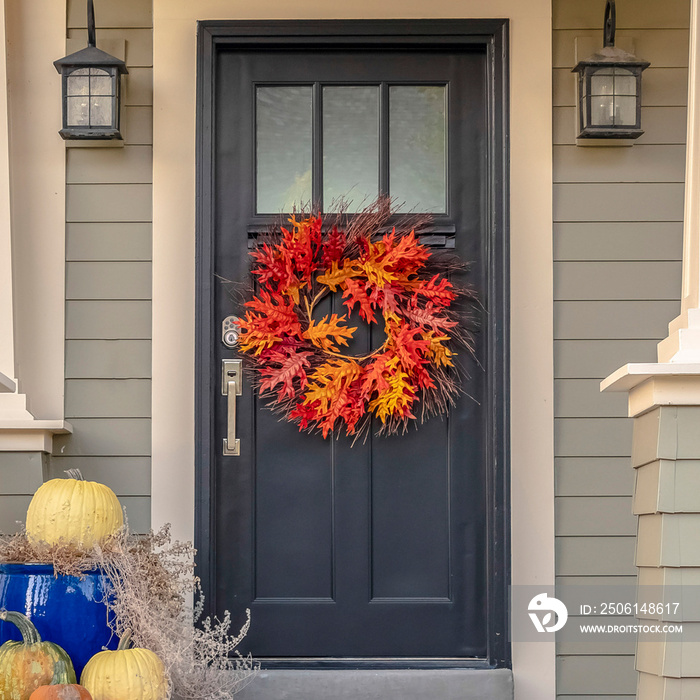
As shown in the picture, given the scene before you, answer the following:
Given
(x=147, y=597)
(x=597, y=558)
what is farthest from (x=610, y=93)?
(x=147, y=597)

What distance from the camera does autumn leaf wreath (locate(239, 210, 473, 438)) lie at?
304 centimetres

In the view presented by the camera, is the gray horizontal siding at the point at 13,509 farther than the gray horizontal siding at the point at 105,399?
No

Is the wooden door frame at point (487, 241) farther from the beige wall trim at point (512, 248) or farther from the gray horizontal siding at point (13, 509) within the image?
the gray horizontal siding at point (13, 509)

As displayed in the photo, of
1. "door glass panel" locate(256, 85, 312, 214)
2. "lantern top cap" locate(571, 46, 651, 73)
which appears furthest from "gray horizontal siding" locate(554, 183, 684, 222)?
"door glass panel" locate(256, 85, 312, 214)

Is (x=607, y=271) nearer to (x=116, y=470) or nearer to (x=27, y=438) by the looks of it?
(x=116, y=470)

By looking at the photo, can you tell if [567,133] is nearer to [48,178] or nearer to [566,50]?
[566,50]

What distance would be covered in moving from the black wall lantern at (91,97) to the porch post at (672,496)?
191 centimetres

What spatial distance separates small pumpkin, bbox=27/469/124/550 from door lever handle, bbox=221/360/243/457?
0.58 m

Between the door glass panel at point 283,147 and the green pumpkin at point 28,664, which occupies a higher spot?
the door glass panel at point 283,147

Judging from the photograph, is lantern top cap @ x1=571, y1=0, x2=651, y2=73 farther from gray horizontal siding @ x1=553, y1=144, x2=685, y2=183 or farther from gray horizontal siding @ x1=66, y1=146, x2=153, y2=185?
gray horizontal siding @ x1=66, y1=146, x2=153, y2=185

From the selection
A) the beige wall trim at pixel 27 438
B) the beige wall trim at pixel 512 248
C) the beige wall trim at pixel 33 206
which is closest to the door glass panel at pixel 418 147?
the beige wall trim at pixel 512 248

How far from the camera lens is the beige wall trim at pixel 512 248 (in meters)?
3.05

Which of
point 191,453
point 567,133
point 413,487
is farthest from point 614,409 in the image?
point 191,453

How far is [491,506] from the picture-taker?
120 inches
